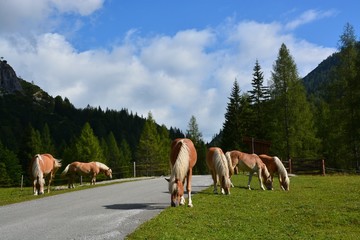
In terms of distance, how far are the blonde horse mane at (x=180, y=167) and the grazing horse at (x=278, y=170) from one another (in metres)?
9.14

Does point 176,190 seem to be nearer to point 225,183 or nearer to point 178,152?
point 178,152

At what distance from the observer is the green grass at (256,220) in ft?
28.7

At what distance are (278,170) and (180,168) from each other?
10595 mm

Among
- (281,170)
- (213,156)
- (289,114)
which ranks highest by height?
(289,114)

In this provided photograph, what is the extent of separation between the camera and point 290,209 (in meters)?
12.5

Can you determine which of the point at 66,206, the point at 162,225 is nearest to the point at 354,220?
the point at 162,225

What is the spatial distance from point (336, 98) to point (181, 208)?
3770cm

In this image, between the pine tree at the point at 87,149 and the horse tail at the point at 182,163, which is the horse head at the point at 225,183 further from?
the pine tree at the point at 87,149

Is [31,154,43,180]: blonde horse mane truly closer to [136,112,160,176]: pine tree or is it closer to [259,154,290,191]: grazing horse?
[259,154,290,191]: grazing horse

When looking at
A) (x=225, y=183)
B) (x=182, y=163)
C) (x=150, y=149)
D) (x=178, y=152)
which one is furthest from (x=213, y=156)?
(x=150, y=149)

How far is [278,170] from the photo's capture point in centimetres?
2123

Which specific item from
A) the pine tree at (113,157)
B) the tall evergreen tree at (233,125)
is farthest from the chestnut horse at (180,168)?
the pine tree at (113,157)

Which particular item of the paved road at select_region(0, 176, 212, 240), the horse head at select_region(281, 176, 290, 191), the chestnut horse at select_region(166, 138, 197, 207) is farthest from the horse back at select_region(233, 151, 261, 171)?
the chestnut horse at select_region(166, 138, 197, 207)

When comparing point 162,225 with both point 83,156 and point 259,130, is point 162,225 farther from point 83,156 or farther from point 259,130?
point 83,156
